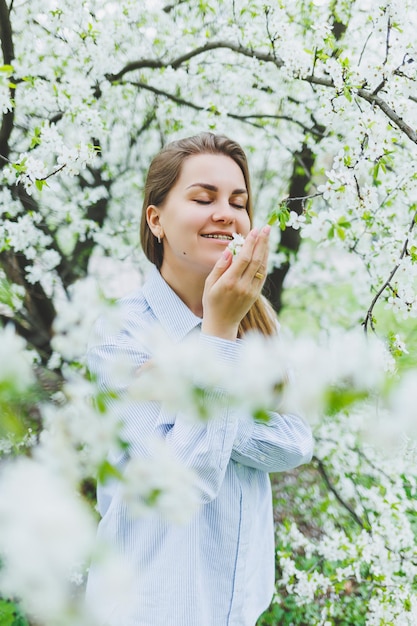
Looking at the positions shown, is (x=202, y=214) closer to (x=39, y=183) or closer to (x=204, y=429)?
(x=39, y=183)

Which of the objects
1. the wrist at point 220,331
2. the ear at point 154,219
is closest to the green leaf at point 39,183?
the ear at point 154,219

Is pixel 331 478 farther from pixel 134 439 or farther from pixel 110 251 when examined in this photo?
pixel 134 439

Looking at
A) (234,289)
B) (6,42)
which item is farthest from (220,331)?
(6,42)

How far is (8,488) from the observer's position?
58cm

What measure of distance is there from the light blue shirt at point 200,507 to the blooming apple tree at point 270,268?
22 cm

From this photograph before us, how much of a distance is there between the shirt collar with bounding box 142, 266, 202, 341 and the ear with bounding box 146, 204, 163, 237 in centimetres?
17

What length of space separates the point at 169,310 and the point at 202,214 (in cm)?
33

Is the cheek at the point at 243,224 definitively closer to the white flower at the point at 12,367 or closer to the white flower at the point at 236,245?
the white flower at the point at 236,245

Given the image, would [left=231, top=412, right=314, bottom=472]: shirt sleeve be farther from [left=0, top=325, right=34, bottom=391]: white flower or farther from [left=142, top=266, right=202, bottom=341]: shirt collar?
[left=0, top=325, right=34, bottom=391]: white flower

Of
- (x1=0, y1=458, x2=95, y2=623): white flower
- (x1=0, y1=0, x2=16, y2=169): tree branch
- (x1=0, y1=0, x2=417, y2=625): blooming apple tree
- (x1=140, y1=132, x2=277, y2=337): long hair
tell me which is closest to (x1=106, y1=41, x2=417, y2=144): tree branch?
(x1=0, y1=0, x2=417, y2=625): blooming apple tree

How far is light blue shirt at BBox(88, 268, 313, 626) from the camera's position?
4.53 feet

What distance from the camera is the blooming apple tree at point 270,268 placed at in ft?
2.15

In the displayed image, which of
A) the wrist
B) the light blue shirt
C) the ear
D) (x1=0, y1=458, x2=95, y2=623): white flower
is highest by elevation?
(x1=0, y1=458, x2=95, y2=623): white flower

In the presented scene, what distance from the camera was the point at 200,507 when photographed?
1532 millimetres
